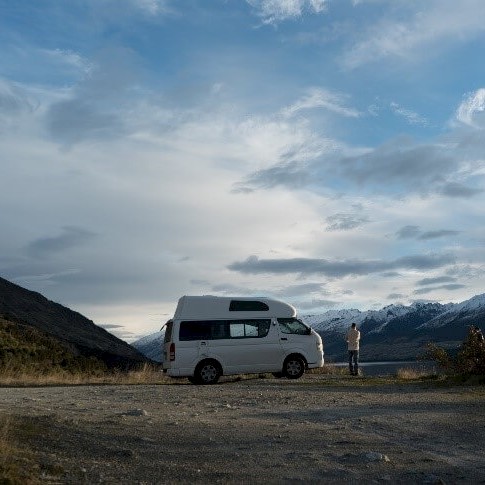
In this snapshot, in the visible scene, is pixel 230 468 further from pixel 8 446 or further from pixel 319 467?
pixel 8 446

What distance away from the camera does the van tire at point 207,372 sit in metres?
20.5

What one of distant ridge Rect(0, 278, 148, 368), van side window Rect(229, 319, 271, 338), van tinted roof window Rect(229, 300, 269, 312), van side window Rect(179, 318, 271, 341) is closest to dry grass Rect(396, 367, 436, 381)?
van side window Rect(229, 319, 271, 338)

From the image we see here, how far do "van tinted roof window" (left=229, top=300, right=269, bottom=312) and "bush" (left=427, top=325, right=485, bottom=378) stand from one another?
6101mm

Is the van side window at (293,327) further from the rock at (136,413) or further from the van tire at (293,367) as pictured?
the rock at (136,413)

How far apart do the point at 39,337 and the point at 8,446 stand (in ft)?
99.7

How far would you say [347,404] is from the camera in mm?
13828

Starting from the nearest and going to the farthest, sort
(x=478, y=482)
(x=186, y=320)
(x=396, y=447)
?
(x=478, y=482) < (x=396, y=447) < (x=186, y=320)

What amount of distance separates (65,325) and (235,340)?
28.9 meters

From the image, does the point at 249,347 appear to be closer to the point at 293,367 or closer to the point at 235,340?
the point at 235,340

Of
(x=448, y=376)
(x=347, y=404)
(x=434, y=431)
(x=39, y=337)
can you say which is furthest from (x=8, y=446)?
(x=39, y=337)

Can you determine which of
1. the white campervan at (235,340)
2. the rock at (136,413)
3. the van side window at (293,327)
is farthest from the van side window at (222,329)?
the rock at (136,413)

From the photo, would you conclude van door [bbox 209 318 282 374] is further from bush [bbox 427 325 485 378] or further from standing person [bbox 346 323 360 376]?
bush [bbox 427 325 485 378]

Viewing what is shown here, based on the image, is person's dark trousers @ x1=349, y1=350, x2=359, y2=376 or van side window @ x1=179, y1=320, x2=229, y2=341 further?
person's dark trousers @ x1=349, y1=350, x2=359, y2=376

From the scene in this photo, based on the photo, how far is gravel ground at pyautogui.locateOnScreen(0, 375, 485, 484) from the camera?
23.8ft
